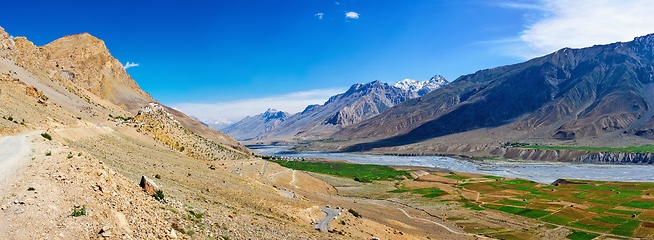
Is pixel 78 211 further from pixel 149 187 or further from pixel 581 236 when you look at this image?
Result: pixel 581 236

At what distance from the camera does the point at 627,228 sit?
65.4 meters

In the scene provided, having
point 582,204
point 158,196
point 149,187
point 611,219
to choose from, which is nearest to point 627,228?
point 611,219

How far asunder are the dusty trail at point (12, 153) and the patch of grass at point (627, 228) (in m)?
75.4

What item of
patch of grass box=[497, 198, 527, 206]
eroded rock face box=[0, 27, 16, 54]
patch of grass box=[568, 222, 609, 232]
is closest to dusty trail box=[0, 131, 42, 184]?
eroded rock face box=[0, 27, 16, 54]

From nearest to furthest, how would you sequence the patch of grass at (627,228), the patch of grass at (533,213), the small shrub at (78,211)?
1. the small shrub at (78,211)
2. the patch of grass at (627,228)
3. the patch of grass at (533,213)

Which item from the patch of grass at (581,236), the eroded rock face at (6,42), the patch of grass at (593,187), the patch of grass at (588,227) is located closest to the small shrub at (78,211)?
the patch of grass at (581,236)

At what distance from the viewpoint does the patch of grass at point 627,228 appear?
6289 centimetres

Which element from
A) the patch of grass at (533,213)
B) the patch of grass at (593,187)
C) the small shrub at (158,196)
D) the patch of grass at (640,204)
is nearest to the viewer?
the small shrub at (158,196)

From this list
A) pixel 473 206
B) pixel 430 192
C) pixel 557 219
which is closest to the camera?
pixel 557 219

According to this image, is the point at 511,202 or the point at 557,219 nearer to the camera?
the point at 557,219

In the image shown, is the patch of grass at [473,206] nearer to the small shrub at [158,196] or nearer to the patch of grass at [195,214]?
the patch of grass at [195,214]

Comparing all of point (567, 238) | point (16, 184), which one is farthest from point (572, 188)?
point (16, 184)

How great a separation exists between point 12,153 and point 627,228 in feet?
264

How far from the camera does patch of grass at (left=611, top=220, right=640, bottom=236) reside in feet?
206
